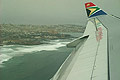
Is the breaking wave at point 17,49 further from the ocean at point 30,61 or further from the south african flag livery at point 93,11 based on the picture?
the south african flag livery at point 93,11

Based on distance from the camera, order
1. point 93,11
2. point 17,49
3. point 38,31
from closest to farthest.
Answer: point 93,11 < point 17,49 < point 38,31

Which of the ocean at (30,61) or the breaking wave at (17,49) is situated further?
the breaking wave at (17,49)

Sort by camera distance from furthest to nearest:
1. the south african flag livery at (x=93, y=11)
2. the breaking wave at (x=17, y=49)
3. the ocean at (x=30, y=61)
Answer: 1. the breaking wave at (x=17, y=49)
2. the south african flag livery at (x=93, y=11)
3. the ocean at (x=30, y=61)

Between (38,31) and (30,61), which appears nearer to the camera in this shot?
(30,61)

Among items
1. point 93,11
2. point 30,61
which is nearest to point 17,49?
point 30,61

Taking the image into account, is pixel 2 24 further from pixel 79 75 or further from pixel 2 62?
pixel 79 75

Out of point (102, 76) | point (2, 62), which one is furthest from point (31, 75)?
point (102, 76)

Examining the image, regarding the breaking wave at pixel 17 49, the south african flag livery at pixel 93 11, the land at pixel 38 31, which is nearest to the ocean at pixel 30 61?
the breaking wave at pixel 17 49

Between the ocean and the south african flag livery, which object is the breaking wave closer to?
the ocean

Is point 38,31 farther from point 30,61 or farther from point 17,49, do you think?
point 30,61

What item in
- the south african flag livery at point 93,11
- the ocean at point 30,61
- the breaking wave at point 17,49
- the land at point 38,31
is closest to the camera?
the ocean at point 30,61

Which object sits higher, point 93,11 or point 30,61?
point 93,11
